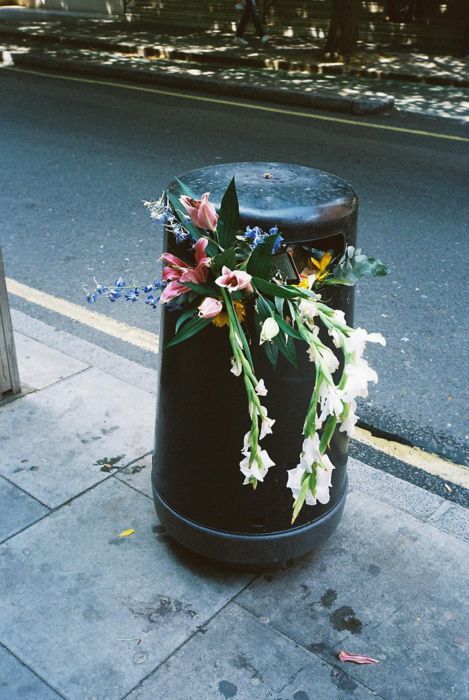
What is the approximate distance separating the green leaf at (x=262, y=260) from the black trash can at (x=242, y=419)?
0.14 metres

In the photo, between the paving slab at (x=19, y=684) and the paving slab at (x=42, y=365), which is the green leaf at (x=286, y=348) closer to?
the paving slab at (x=19, y=684)

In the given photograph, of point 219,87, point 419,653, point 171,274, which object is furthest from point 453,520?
point 219,87

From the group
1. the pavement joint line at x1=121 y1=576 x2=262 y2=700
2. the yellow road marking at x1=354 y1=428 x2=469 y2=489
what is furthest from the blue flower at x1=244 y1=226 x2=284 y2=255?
the yellow road marking at x1=354 y1=428 x2=469 y2=489

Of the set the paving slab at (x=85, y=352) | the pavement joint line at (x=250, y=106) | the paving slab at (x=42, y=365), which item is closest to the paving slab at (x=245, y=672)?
the paving slab at (x=85, y=352)

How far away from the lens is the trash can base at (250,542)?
2.56 metres

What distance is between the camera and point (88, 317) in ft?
15.6

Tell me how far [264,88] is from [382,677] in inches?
415

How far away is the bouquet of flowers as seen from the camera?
2047 millimetres

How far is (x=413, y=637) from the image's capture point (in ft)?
8.12

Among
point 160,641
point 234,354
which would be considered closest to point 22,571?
point 160,641

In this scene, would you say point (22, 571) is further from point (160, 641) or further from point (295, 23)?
→ point (295, 23)

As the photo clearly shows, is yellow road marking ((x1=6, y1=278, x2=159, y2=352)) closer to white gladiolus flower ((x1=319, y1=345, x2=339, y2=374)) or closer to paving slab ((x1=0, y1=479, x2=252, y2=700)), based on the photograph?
paving slab ((x1=0, y1=479, x2=252, y2=700))

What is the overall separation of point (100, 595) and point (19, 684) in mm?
410

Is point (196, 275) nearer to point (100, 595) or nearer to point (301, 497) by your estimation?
point (301, 497)
